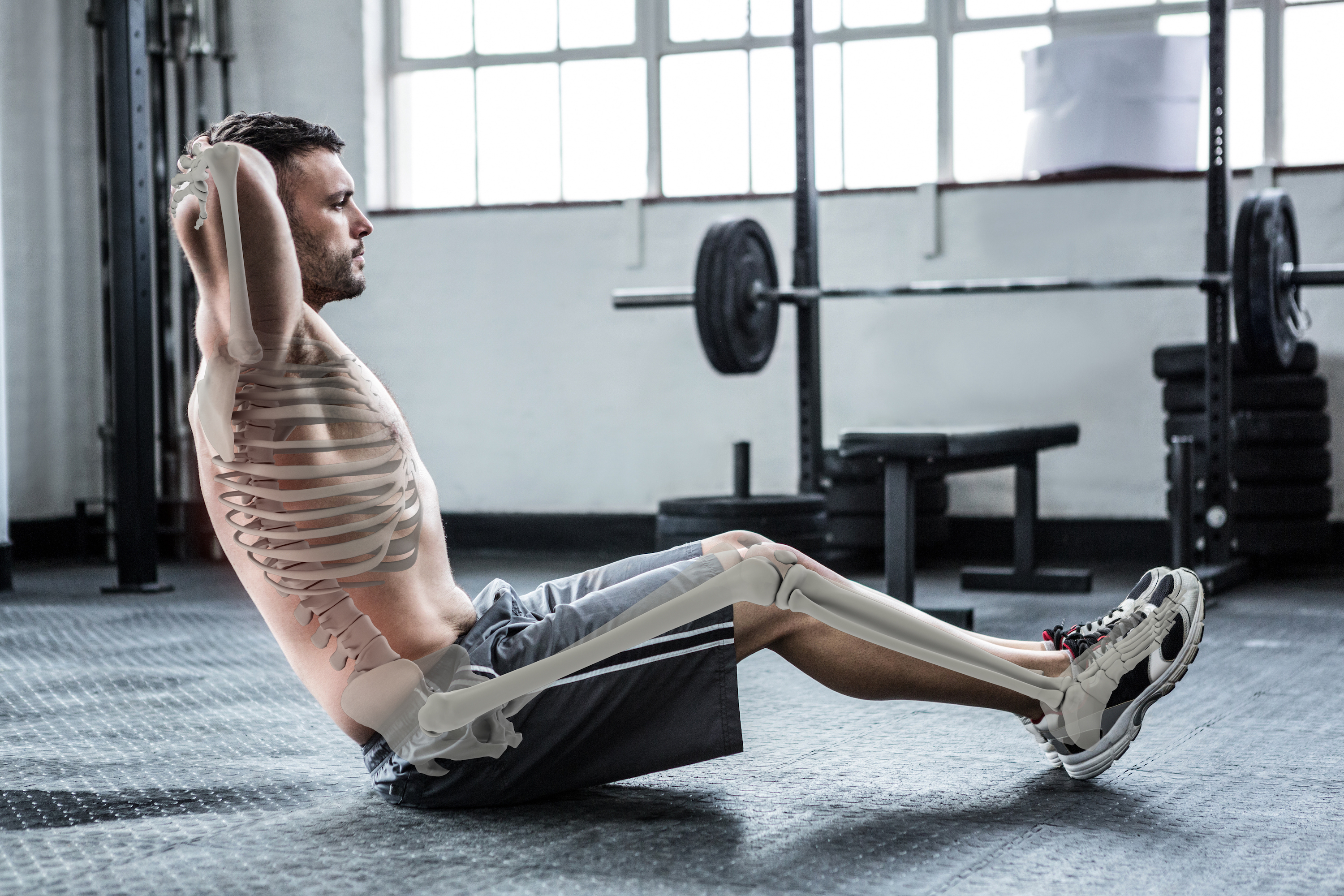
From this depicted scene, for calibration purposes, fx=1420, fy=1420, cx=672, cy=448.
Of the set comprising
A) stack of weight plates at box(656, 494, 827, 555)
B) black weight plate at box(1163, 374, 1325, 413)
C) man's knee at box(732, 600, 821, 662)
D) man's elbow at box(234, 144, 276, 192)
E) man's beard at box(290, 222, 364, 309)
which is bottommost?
stack of weight plates at box(656, 494, 827, 555)

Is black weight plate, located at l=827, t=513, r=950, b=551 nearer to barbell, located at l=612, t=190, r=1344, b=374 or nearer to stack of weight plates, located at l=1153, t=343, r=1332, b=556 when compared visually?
barbell, located at l=612, t=190, r=1344, b=374

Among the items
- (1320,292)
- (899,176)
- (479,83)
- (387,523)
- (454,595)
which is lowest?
(454,595)

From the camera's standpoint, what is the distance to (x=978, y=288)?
4.21 m

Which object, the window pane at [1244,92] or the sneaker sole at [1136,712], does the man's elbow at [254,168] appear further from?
the window pane at [1244,92]

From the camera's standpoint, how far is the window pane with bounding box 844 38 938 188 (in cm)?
513

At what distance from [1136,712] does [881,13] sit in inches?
153

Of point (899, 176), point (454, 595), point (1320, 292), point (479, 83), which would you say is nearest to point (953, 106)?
point (899, 176)

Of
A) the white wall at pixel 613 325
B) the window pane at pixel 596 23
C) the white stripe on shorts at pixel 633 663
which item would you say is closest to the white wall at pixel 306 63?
the white wall at pixel 613 325

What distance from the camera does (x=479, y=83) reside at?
5.59 meters

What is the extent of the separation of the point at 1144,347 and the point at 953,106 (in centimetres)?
110

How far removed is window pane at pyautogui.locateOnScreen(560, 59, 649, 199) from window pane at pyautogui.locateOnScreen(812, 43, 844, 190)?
67 centimetres

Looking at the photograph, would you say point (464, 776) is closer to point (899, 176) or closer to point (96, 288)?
point (899, 176)

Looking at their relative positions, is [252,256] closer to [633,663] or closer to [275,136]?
[275,136]

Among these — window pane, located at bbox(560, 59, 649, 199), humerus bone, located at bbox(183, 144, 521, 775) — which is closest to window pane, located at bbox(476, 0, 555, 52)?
window pane, located at bbox(560, 59, 649, 199)
